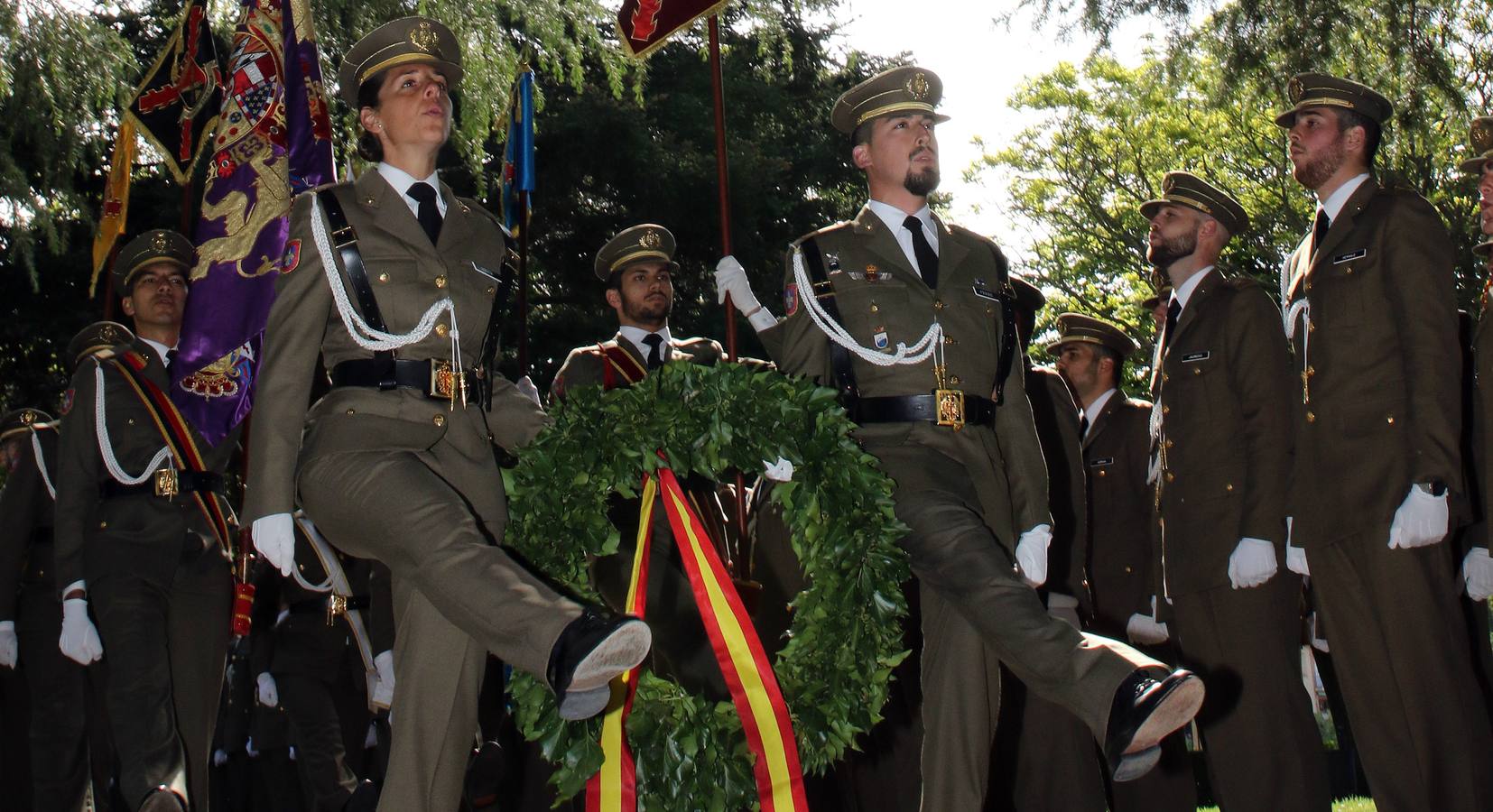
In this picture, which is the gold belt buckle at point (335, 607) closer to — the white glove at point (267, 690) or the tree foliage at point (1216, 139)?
the white glove at point (267, 690)

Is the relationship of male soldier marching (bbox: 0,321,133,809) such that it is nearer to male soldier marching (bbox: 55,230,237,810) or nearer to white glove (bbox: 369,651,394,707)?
male soldier marching (bbox: 55,230,237,810)

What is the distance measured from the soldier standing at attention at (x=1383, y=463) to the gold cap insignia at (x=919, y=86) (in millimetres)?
1423

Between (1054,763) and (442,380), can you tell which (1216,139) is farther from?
(442,380)

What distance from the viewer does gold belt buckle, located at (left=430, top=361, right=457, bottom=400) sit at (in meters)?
4.85

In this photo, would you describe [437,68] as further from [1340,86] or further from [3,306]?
[3,306]

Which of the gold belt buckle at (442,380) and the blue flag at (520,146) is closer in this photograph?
the gold belt buckle at (442,380)

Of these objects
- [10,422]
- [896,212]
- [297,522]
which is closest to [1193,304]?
[896,212]

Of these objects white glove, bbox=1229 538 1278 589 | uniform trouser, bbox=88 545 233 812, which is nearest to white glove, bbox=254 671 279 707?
uniform trouser, bbox=88 545 233 812

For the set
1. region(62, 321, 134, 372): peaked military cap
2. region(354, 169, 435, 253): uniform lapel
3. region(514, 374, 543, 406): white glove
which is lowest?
region(514, 374, 543, 406): white glove

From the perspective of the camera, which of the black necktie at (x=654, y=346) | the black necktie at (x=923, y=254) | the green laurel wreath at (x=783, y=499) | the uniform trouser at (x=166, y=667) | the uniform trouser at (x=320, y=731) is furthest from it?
the uniform trouser at (x=320, y=731)

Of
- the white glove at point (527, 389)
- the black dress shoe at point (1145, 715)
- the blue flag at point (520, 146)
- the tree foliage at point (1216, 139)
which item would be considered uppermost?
the tree foliage at point (1216, 139)

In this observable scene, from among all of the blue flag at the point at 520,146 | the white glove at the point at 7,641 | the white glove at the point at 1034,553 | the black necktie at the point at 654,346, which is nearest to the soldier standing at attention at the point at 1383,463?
the white glove at the point at 1034,553

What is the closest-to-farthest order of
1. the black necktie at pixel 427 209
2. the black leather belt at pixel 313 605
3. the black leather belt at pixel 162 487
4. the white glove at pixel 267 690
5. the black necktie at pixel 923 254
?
the black necktie at pixel 427 209 < the black necktie at pixel 923 254 < the black leather belt at pixel 162 487 < the black leather belt at pixel 313 605 < the white glove at pixel 267 690

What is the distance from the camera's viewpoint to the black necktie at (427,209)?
16.6ft
